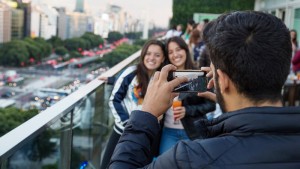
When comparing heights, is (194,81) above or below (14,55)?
above

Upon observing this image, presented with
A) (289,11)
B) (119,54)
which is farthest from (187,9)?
(289,11)

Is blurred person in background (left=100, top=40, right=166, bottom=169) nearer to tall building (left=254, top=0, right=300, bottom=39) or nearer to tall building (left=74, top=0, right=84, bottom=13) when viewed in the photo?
tall building (left=254, top=0, right=300, bottom=39)

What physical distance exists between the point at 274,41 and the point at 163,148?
7.22 ft

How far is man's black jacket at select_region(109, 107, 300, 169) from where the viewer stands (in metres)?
0.98

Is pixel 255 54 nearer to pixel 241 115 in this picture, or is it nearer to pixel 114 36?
pixel 241 115

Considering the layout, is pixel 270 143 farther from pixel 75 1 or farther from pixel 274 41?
pixel 75 1

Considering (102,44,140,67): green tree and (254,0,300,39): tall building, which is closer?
(254,0,300,39): tall building

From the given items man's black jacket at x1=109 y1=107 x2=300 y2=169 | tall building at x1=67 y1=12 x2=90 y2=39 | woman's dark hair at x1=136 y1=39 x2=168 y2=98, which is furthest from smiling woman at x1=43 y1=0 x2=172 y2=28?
man's black jacket at x1=109 y1=107 x2=300 y2=169

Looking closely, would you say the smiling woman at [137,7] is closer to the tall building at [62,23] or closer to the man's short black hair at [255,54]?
the tall building at [62,23]

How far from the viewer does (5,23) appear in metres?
25.5

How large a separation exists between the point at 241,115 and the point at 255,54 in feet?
0.48

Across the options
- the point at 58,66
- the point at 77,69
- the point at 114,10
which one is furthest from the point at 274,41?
the point at 58,66

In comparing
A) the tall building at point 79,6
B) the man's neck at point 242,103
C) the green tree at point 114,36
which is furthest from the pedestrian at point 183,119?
the tall building at point 79,6

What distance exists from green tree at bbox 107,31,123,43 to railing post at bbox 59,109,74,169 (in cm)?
1728
